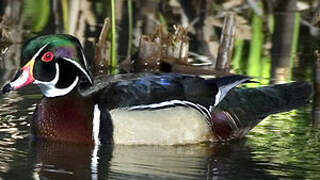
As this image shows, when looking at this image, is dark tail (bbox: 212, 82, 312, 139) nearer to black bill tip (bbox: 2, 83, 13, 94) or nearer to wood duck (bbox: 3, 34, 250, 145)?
wood duck (bbox: 3, 34, 250, 145)

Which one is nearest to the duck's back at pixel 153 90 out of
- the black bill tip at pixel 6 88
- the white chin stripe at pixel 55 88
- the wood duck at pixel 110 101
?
the wood duck at pixel 110 101

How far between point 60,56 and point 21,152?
2.57 ft

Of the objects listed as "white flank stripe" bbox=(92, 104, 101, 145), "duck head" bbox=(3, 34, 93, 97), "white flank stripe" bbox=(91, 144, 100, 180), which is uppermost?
"duck head" bbox=(3, 34, 93, 97)

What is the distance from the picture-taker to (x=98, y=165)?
265 inches

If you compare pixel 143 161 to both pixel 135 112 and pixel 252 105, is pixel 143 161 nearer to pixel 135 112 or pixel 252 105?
pixel 135 112

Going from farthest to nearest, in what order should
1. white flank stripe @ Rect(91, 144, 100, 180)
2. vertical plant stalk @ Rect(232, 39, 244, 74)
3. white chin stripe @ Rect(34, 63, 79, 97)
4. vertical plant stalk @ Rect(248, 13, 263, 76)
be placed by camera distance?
vertical plant stalk @ Rect(232, 39, 244, 74), vertical plant stalk @ Rect(248, 13, 263, 76), white chin stripe @ Rect(34, 63, 79, 97), white flank stripe @ Rect(91, 144, 100, 180)

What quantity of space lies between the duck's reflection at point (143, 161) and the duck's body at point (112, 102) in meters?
0.09

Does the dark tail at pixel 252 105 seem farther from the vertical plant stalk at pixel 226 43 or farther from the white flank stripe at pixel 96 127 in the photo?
the vertical plant stalk at pixel 226 43

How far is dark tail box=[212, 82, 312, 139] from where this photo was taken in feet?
24.9

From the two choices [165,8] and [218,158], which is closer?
[218,158]

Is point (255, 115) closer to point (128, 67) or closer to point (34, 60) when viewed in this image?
point (34, 60)

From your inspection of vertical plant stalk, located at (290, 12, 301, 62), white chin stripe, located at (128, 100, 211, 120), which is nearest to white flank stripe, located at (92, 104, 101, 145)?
white chin stripe, located at (128, 100, 211, 120)

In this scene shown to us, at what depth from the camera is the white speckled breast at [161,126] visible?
7211 mm

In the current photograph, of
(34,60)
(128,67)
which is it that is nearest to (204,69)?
(128,67)
